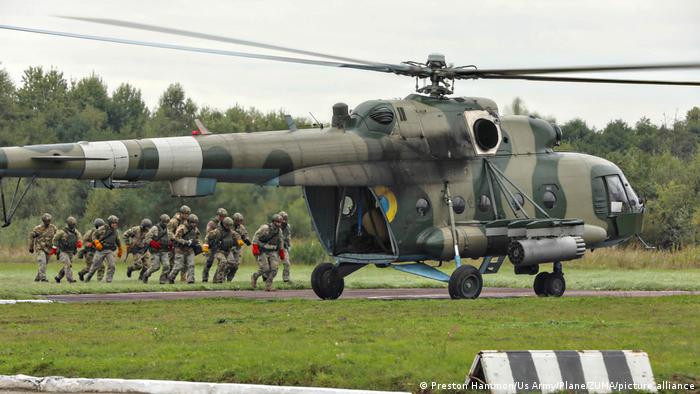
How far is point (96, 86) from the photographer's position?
86875 millimetres

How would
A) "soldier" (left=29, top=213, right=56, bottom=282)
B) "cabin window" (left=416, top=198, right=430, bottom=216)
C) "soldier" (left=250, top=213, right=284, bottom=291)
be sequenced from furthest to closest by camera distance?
"soldier" (left=29, top=213, right=56, bottom=282), "soldier" (left=250, top=213, right=284, bottom=291), "cabin window" (left=416, top=198, right=430, bottom=216)

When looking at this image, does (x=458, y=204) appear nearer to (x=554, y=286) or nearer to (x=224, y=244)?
(x=554, y=286)

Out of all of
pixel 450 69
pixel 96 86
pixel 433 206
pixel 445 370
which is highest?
pixel 96 86

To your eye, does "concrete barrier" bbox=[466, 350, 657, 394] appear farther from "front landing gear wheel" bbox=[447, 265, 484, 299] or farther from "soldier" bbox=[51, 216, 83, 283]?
"soldier" bbox=[51, 216, 83, 283]

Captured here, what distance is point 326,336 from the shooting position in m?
16.2

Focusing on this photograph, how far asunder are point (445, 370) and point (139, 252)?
21.1 metres

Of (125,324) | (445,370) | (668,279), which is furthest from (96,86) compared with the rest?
(445,370)

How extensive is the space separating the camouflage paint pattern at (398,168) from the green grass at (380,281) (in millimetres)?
3668

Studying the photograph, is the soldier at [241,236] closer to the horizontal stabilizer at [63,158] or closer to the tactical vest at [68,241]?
the tactical vest at [68,241]

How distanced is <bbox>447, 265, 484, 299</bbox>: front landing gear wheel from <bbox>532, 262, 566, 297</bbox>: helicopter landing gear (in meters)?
2.09

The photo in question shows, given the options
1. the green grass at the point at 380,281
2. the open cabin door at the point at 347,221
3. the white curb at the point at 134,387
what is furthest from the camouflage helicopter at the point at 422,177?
the white curb at the point at 134,387

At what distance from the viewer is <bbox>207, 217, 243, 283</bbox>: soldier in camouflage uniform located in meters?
31.2

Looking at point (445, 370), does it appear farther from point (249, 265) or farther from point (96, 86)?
point (96, 86)

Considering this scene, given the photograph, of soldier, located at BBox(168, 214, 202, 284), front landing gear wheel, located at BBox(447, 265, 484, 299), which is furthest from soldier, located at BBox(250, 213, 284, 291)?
front landing gear wheel, located at BBox(447, 265, 484, 299)
